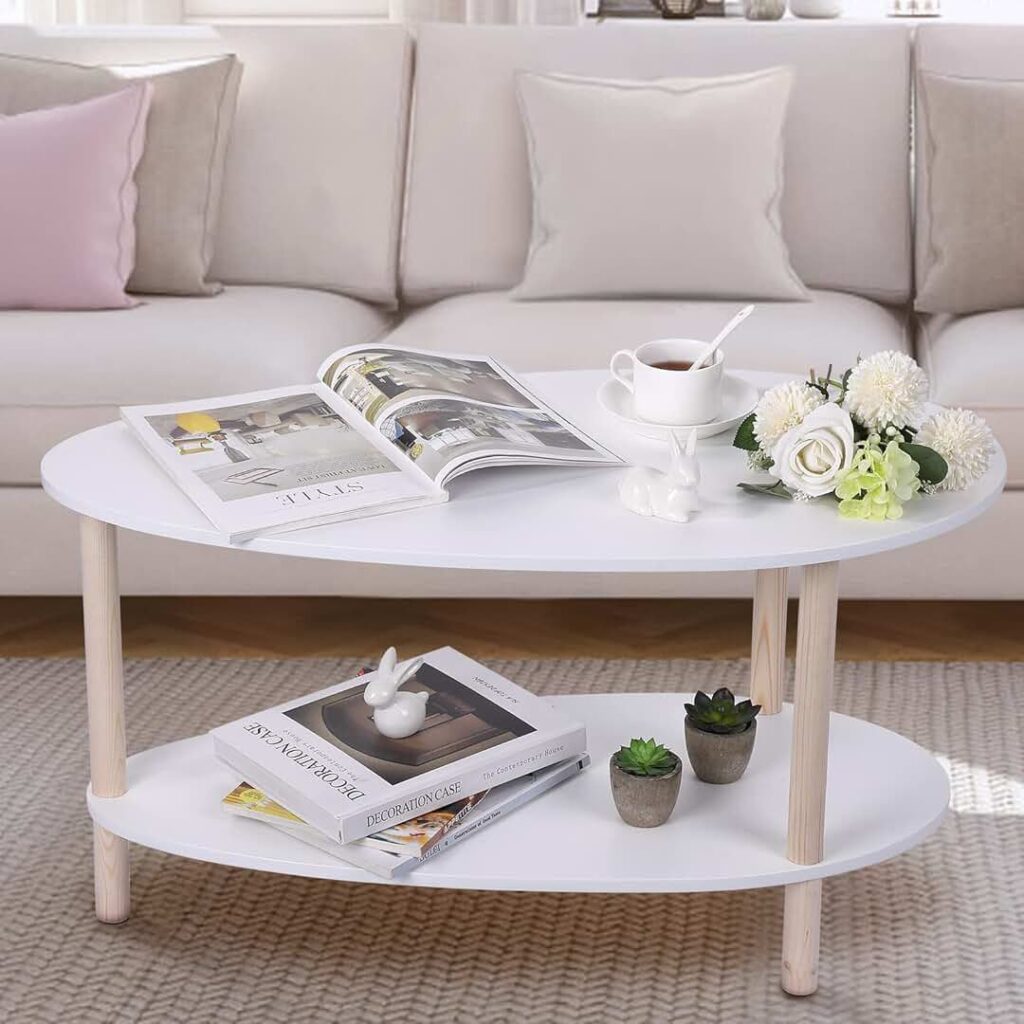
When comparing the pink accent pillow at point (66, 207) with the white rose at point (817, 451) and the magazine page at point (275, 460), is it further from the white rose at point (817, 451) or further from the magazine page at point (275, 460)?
the white rose at point (817, 451)

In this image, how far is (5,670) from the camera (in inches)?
91.2

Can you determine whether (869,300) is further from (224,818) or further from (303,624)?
(224,818)

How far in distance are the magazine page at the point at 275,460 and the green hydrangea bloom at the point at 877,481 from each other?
373 millimetres

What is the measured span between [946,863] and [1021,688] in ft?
1.73

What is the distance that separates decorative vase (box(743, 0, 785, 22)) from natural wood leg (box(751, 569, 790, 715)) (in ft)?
6.39

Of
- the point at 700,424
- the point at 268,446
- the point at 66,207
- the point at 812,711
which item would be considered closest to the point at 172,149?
the point at 66,207

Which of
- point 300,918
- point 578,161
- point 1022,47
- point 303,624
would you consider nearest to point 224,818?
point 300,918

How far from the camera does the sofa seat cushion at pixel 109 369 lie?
2.27m

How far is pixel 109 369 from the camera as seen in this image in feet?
7.48

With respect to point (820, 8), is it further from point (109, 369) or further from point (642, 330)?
point (109, 369)

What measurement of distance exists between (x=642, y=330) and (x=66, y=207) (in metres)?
0.92

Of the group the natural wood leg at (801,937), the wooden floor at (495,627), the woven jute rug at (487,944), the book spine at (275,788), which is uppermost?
the book spine at (275,788)

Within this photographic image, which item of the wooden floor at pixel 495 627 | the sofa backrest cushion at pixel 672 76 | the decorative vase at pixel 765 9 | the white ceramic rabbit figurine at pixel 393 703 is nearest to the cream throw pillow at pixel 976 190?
the sofa backrest cushion at pixel 672 76

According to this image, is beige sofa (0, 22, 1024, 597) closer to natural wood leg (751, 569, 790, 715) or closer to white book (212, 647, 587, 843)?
natural wood leg (751, 569, 790, 715)
